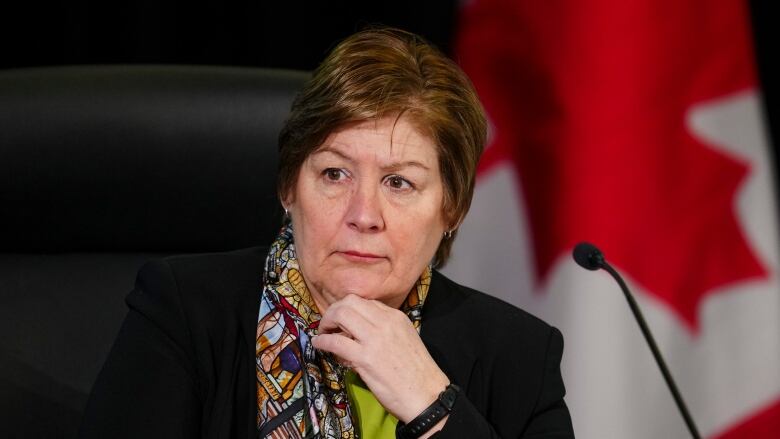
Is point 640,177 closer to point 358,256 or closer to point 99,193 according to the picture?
point 358,256

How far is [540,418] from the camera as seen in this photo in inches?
63.7

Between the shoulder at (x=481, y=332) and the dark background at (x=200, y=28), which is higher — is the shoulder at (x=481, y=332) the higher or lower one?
the lower one

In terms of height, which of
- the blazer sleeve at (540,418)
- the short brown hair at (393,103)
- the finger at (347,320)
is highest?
the short brown hair at (393,103)

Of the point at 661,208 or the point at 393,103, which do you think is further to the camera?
the point at 661,208

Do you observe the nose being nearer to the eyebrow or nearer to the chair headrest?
the eyebrow

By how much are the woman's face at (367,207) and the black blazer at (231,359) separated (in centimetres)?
14

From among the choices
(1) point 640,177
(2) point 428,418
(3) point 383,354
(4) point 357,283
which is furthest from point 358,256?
(1) point 640,177

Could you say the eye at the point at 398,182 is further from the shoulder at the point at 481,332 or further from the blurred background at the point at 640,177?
the blurred background at the point at 640,177

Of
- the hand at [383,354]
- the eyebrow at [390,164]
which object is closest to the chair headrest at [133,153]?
the eyebrow at [390,164]

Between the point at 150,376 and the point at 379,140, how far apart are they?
0.45 m

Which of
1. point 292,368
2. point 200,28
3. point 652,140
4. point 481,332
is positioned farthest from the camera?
point 200,28

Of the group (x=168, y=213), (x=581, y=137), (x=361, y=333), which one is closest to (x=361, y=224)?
(x=361, y=333)

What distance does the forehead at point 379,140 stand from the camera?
1518 mm

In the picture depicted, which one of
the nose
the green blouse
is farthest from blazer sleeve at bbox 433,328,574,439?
the nose
